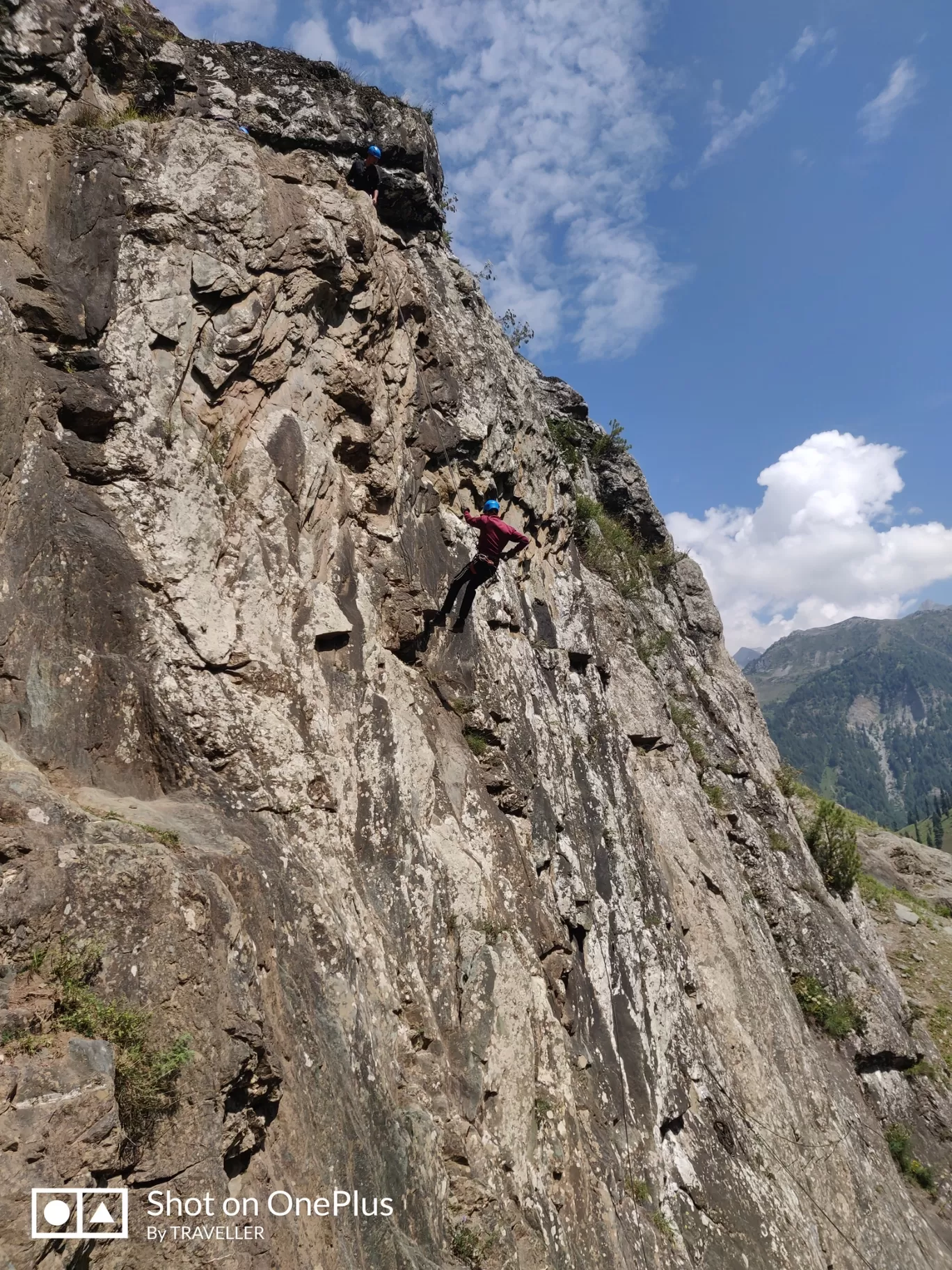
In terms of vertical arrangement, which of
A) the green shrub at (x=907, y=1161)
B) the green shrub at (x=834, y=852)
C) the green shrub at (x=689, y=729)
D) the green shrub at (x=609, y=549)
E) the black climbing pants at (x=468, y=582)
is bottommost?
the green shrub at (x=907, y=1161)

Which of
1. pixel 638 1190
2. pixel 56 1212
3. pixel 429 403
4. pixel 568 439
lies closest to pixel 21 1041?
pixel 56 1212

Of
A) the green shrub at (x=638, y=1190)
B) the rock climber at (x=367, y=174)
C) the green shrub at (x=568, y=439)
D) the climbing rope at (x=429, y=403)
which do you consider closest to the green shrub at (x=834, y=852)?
the green shrub at (x=638, y=1190)

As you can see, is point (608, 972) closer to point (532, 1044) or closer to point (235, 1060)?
point (532, 1044)

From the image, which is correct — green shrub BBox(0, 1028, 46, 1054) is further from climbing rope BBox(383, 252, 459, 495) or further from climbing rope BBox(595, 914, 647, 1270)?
climbing rope BBox(383, 252, 459, 495)

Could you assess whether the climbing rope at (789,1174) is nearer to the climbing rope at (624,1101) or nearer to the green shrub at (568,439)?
the climbing rope at (624,1101)

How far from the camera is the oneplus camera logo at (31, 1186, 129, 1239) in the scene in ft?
15.5

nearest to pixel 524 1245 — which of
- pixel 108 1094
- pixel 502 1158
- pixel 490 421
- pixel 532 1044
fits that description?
pixel 502 1158

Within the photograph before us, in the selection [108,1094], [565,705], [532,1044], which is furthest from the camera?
[565,705]

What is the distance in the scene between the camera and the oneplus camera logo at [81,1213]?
15.5 ft

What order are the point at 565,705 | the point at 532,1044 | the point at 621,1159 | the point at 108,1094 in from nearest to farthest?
the point at 108,1094, the point at 532,1044, the point at 621,1159, the point at 565,705

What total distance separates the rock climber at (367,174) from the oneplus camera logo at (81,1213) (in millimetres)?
17666

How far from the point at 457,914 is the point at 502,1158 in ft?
10.9

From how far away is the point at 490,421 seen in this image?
18.0 m

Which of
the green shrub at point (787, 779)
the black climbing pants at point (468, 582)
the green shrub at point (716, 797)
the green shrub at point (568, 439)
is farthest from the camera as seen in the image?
the green shrub at point (787, 779)
